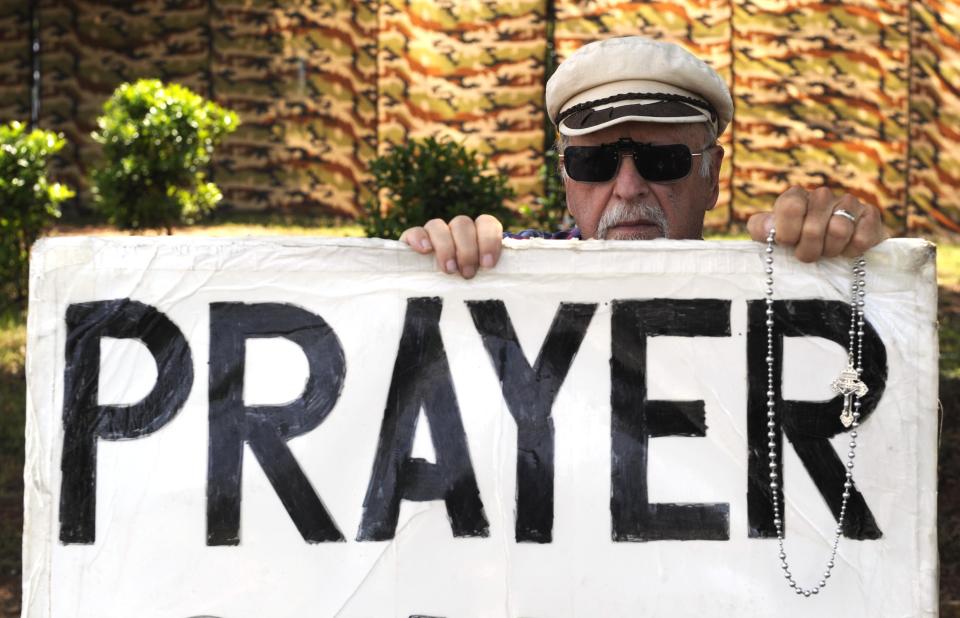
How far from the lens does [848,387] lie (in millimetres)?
2111

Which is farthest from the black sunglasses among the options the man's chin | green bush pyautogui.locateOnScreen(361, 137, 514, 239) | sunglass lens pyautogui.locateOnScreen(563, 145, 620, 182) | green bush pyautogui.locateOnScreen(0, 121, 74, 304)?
green bush pyautogui.locateOnScreen(0, 121, 74, 304)

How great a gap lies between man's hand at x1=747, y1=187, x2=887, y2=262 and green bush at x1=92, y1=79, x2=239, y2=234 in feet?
26.5

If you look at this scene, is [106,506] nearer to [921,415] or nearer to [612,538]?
[612,538]

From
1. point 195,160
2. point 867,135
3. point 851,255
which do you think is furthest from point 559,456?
point 867,135

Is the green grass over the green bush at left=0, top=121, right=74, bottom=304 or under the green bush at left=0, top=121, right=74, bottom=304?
under

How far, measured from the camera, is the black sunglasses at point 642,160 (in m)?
2.78

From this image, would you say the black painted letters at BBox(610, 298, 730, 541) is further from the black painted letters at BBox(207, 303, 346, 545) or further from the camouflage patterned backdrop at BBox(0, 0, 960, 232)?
the camouflage patterned backdrop at BBox(0, 0, 960, 232)

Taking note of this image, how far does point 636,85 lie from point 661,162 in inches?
7.3

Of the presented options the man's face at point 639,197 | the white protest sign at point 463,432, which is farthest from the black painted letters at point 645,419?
the man's face at point 639,197

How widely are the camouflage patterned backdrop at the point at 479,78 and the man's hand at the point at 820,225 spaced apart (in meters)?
10.8

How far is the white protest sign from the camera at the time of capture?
84.4 inches

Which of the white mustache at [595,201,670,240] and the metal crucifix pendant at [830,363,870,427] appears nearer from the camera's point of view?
the metal crucifix pendant at [830,363,870,427]

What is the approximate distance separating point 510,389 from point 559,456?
0.47 ft

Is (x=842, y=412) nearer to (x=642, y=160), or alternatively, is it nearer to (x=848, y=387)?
(x=848, y=387)
